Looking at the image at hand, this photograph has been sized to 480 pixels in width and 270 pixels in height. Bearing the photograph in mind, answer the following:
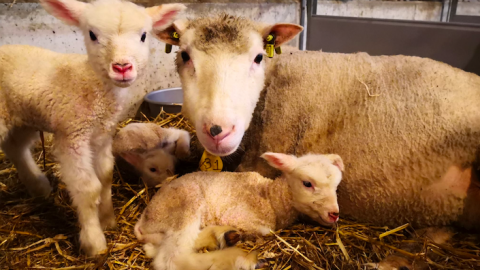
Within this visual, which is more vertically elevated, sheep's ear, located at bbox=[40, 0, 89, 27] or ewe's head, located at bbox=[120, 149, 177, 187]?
sheep's ear, located at bbox=[40, 0, 89, 27]

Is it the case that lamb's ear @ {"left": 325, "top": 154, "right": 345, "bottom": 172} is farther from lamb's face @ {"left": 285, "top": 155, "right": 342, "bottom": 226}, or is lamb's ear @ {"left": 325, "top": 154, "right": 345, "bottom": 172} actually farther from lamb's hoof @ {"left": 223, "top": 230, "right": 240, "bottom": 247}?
lamb's hoof @ {"left": 223, "top": 230, "right": 240, "bottom": 247}

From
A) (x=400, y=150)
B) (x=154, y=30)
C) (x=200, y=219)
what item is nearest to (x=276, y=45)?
(x=154, y=30)

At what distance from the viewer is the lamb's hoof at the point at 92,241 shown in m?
1.99

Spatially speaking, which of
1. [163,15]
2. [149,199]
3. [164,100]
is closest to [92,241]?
[149,199]

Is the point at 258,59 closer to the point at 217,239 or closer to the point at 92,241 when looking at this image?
the point at 217,239

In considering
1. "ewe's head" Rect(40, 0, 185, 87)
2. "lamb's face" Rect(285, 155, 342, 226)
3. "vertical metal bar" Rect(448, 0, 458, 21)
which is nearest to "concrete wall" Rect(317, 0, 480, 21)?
"vertical metal bar" Rect(448, 0, 458, 21)

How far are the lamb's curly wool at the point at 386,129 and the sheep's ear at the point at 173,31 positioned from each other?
727 millimetres

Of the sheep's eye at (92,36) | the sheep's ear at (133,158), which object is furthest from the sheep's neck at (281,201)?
the sheep's eye at (92,36)

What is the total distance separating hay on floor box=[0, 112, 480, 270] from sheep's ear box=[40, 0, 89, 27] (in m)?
1.38

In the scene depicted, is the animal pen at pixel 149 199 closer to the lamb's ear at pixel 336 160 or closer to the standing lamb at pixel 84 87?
the standing lamb at pixel 84 87

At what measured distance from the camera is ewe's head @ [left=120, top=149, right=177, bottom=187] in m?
2.75

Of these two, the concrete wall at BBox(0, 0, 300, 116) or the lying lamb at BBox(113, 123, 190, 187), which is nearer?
the lying lamb at BBox(113, 123, 190, 187)

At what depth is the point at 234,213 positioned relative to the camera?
209 cm

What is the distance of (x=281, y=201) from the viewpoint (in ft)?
7.00
